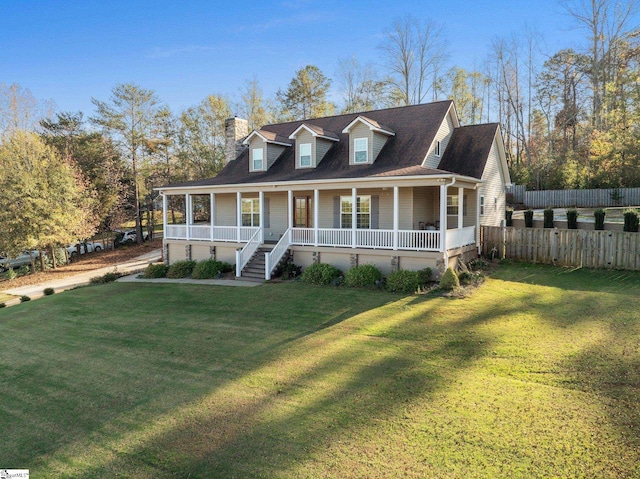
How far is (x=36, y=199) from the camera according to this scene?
26.4m

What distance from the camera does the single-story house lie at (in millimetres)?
14922

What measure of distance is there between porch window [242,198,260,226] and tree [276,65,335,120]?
22.0 m

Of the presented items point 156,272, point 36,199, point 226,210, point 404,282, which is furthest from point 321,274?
point 36,199

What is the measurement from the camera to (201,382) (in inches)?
293

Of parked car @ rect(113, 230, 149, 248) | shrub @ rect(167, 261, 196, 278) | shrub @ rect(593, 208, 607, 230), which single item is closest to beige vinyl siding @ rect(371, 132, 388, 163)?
shrub @ rect(167, 261, 196, 278)

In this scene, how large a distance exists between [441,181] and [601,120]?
32.6 metres

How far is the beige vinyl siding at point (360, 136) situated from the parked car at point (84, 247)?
2626cm

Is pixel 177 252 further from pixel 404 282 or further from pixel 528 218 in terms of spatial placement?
pixel 528 218

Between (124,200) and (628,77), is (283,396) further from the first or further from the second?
(628,77)

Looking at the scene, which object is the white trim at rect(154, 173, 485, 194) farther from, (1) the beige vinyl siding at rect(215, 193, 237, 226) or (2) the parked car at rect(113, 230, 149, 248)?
(2) the parked car at rect(113, 230, 149, 248)

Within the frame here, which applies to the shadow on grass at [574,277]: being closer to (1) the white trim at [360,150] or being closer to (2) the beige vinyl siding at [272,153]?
(1) the white trim at [360,150]

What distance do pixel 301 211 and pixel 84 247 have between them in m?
24.7

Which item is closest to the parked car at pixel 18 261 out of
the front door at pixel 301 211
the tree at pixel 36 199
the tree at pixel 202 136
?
the tree at pixel 36 199

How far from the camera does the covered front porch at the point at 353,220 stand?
579 inches
